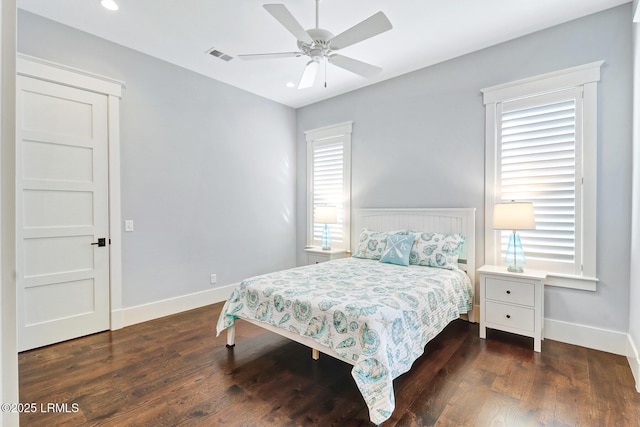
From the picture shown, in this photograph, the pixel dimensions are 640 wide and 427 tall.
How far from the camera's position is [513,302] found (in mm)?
2865

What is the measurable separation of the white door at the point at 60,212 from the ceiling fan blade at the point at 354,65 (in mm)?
2483

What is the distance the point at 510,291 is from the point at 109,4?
4503 mm

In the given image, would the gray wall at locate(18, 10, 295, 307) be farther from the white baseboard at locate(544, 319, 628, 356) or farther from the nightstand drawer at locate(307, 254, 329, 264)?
the white baseboard at locate(544, 319, 628, 356)

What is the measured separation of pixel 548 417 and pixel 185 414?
7.39 feet

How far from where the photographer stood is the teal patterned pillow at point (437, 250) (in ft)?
10.8

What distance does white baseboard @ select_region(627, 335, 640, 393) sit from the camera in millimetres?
2171

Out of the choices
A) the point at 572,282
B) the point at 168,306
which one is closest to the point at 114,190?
the point at 168,306

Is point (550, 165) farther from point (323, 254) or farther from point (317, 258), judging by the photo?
point (317, 258)

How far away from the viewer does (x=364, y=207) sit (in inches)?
177

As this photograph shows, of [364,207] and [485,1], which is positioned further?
[364,207]

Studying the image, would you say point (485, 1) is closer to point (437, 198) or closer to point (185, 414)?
point (437, 198)

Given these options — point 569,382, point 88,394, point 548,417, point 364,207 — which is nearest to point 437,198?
point 364,207

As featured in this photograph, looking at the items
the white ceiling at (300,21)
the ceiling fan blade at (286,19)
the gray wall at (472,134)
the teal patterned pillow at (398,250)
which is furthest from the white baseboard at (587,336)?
the ceiling fan blade at (286,19)

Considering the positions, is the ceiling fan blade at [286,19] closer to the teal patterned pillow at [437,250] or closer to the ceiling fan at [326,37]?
the ceiling fan at [326,37]
